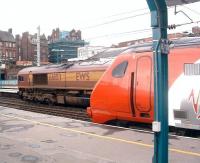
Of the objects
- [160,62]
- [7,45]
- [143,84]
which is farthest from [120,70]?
[7,45]

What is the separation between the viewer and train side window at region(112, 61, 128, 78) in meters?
12.8

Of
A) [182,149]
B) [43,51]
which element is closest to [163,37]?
[182,149]

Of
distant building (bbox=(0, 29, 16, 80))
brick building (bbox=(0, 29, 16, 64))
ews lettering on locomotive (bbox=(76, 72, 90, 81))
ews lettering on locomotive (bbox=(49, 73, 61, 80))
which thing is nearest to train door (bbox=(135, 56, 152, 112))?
ews lettering on locomotive (bbox=(76, 72, 90, 81))

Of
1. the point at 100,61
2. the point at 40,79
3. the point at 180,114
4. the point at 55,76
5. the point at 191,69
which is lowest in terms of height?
the point at 180,114

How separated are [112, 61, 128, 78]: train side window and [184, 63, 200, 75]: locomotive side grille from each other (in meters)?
2.28

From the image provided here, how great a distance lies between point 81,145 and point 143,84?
326 centimetres

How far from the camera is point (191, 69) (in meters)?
10.8

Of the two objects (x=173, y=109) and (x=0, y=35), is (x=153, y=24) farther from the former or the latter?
(x=0, y=35)

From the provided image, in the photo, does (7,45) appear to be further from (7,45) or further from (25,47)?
(25,47)

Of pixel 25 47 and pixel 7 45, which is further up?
pixel 7 45

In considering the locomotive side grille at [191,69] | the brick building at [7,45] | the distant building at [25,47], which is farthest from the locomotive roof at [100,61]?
the distant building at [25,47]

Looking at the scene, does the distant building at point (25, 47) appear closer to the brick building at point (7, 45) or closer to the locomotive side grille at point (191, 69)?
the brick building at point (7, 45)

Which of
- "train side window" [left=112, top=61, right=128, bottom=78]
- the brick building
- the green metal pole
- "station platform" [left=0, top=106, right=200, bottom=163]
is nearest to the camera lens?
the green metal pole

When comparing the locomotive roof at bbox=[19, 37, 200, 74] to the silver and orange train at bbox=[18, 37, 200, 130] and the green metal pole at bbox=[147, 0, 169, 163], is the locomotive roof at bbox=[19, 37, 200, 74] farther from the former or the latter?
the green metal pole at bbox=[147, 0, 169, 163]
